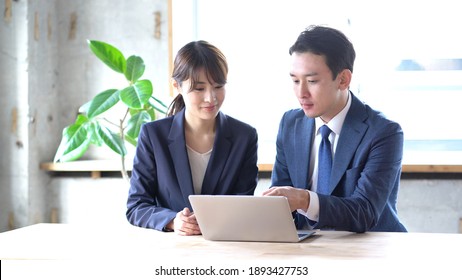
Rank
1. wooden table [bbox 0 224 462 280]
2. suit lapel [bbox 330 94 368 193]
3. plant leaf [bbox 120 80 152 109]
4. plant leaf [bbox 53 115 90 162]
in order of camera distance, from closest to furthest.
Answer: wooden table [bbox 0 224 462 280]
suit lapel [bbox 330 94 368 193]
plant leaf [bbox 120 80 152 109]
plant leaf [bbox 53 115 90 162]

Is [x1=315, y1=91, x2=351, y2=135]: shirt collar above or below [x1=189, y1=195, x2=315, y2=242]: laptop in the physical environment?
above

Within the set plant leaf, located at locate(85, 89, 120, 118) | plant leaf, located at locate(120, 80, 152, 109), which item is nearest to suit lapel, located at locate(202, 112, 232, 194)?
plant leaf, located at locate(120, 80, 152, 109)

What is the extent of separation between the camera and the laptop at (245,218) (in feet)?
6.66

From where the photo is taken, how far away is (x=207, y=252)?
200 centimetres

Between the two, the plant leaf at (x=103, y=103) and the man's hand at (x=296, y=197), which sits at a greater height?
the plant leaf at (x=103, y=103)

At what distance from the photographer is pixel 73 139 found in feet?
13.3

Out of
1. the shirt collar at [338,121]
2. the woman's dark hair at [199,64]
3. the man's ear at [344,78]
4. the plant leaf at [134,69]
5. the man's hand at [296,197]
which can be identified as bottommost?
the man's hand at [296,197]

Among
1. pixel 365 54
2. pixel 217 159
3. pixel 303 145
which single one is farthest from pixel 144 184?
pixel 365 54

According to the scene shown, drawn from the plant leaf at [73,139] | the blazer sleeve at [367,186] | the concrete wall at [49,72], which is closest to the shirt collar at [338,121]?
the blazer sleeve at [367,186]

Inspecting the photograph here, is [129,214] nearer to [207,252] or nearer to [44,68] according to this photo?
[207,252]

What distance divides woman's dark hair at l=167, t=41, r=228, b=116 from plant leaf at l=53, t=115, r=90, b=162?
62.8 inches

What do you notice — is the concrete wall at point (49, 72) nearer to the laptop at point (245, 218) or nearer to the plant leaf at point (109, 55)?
the plant leaf at point (109, 55)

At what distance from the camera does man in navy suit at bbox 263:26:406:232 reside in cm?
234

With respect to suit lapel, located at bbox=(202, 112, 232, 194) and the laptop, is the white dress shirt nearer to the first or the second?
suit lapel, located at bbox=(202, 112, 232, 194)
